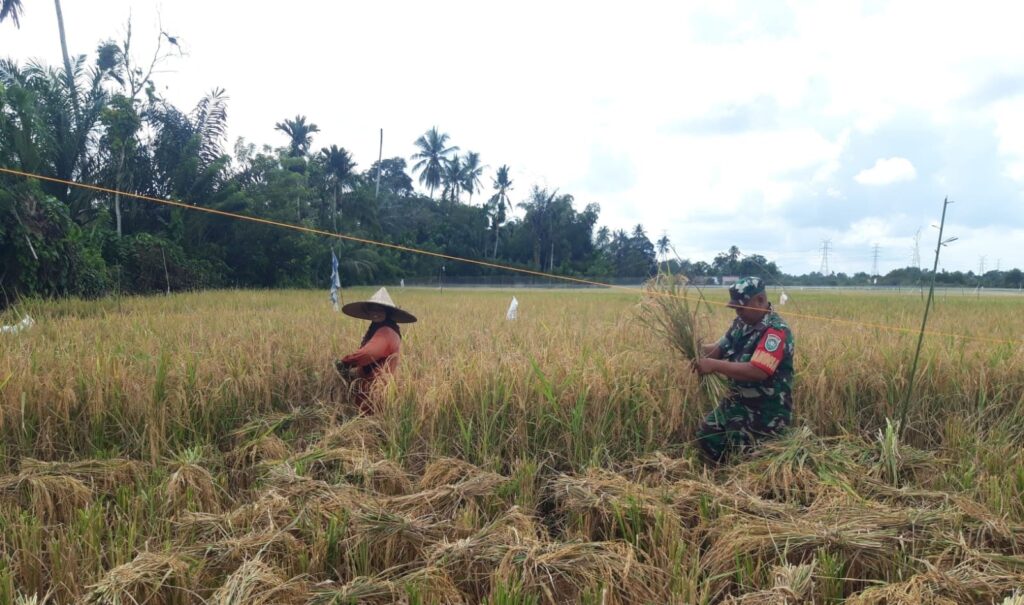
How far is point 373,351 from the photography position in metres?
3.78

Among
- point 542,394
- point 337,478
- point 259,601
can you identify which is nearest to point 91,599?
point 259,601

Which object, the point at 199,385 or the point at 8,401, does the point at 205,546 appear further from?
the point at 8,401

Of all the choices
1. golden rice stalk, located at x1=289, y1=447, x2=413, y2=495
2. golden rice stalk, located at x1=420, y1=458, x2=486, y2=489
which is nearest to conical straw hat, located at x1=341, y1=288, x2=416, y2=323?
golden rice stalk, located at x1=289, y1=447, x2=413, y2=495

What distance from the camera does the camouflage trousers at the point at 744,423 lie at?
3.24m

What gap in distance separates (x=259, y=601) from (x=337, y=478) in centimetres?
94

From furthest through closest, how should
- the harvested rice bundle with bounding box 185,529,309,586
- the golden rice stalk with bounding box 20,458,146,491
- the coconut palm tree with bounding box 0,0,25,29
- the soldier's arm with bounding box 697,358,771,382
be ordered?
1. the coconut palm tree with bounding box 0,0,25,29
2. the soldier's arm with bounding box 697,358,771,382
3. the golden rice stalk with bounding box 20,458,146,491
4. the harvested rice bundle with bounding box 185,529,309,586

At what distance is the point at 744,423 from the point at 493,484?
4.91 feet

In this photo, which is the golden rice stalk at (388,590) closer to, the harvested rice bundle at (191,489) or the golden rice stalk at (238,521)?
the golden rice stalk at (238,521)

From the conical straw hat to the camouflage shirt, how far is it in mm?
2277

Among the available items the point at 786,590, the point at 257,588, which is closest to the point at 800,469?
the point at 786,590

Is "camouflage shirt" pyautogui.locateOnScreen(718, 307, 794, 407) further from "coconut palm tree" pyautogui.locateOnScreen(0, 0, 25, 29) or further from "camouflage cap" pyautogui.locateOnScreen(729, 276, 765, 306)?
"coconut palm tree" pyautogui.locateOnScreen(0, 0, 25, 29)

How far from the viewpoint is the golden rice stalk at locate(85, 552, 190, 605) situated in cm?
191

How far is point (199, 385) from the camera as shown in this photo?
3627mm

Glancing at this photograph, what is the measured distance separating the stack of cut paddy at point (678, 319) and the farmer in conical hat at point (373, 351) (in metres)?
1.70
